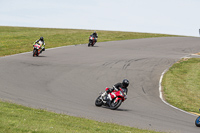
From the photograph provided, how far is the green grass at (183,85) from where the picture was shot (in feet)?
61.9

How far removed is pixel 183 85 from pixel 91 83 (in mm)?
6880

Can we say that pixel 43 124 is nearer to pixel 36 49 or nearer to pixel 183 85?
pixel 183 85

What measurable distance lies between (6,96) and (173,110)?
26.9 feet

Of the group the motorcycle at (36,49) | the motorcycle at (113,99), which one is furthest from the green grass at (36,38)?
the motorcycle at (113,99)

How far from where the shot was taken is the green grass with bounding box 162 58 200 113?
18.9 meters

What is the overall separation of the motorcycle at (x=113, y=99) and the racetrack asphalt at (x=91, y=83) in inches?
12.1

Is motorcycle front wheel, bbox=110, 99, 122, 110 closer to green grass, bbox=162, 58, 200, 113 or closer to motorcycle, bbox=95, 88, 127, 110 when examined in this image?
motorcycle, bbox=95, 88, 127, 110

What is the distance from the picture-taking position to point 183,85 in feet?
76.3

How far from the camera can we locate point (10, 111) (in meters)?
10.6

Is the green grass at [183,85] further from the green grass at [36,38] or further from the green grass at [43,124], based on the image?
the green grass at [36,38]

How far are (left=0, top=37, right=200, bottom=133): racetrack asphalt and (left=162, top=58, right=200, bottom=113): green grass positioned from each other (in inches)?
33.1

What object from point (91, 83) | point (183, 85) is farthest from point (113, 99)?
point (183, 85)

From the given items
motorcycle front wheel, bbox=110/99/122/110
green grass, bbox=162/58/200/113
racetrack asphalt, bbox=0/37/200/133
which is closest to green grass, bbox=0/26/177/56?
racetrack asphalt, bbox=0/37/200/133

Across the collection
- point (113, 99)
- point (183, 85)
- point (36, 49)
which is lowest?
point (183, 85)
